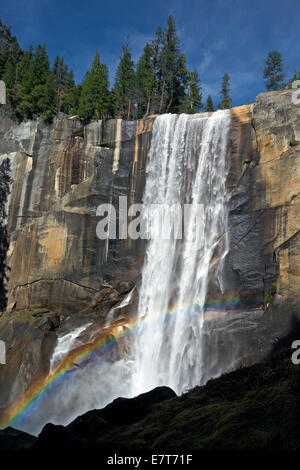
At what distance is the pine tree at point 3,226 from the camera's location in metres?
32.0

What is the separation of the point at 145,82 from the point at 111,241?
2347 centimetres

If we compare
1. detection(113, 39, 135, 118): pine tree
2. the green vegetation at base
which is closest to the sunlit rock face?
detection(113, 39, 135, 118): pine tree

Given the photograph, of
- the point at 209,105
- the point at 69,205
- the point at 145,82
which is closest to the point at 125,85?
the point at 145,82

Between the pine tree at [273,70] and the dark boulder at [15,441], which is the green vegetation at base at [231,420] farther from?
the pine tree at [273,70]

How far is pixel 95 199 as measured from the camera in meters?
30.7

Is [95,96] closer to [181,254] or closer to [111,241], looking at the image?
[111,241]

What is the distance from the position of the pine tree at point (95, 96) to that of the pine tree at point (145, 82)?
4779mm

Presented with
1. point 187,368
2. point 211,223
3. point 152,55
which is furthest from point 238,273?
point 152,55

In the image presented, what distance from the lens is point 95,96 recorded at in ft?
137

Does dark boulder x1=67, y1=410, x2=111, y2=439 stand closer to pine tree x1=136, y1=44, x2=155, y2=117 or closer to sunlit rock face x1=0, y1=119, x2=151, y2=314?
sunlit rock face x1=0, y1=119, x2=151, y2=314

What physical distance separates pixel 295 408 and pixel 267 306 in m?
14.0

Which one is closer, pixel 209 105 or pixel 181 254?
pixel 181 254
